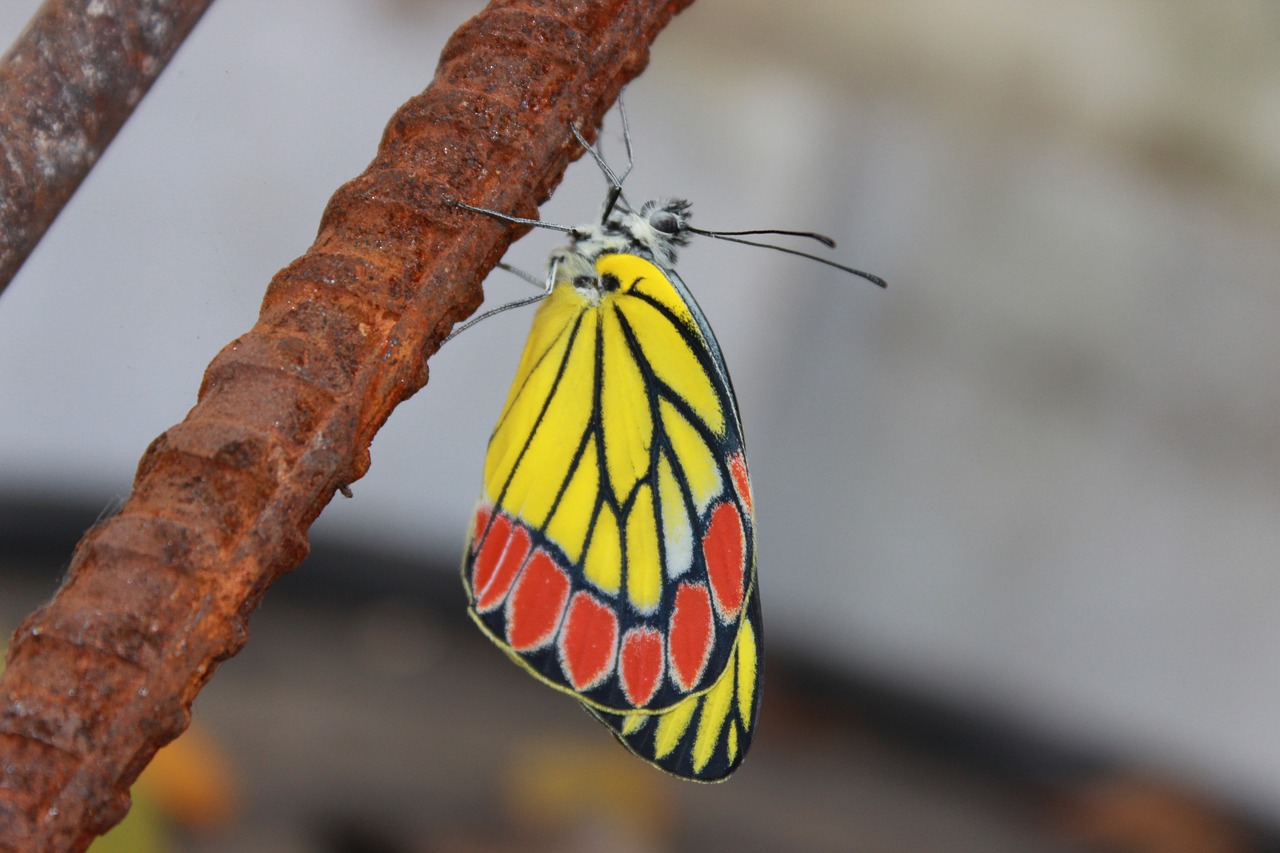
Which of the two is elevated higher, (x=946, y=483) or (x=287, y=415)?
(x=946, y=483)

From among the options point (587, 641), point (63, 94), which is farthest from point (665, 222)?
point (63, 94)

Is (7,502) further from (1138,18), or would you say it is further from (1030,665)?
(1138,18)

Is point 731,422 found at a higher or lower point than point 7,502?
higher

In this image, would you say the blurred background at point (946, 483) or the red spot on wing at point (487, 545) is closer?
the red spot on wing at point (487, 545)

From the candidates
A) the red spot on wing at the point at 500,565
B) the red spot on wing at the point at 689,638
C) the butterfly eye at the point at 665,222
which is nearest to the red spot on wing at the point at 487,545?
the red spot on wing at the point at 500,565

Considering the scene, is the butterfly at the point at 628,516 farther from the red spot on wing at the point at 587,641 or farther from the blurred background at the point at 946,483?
the blurred background at the point at 946,483

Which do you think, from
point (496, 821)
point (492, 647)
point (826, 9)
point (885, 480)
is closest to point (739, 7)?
point (826, 9)

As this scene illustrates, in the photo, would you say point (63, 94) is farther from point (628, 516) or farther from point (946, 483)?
point (946, 483)
